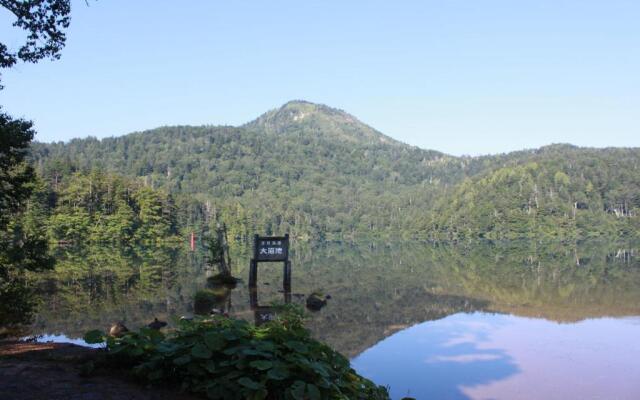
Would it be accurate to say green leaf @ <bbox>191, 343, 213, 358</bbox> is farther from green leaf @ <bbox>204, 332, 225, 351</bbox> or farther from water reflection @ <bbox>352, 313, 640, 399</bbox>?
water reflection @ <bbox>352, 313, 640, 399</bbox>

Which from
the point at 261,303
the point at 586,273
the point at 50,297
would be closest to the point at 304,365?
the point at 261,303

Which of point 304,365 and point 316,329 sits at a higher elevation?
point 304,365

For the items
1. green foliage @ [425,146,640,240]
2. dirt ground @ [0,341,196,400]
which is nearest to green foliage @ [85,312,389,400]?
dirt ground @ [0,341,196,400]

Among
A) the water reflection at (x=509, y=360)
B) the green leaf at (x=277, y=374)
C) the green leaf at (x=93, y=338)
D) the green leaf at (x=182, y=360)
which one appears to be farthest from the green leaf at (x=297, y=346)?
the water reflection at (x=509, y=360)

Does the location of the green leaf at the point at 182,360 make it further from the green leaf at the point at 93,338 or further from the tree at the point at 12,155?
the tree at the point at 12,155

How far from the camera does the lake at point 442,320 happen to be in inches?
559

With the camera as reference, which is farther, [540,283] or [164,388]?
[540,283]

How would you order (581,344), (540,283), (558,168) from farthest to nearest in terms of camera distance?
(558,168) < (540,283) < (581,344)

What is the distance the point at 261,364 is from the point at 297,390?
515 mm

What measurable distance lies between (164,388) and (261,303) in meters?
16.4

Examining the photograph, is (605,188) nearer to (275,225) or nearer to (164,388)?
(275,225)

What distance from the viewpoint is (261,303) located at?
2327cm

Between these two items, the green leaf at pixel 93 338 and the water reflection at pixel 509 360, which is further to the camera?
the water reflection at pixel 509 360

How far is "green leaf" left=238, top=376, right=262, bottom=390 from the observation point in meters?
6.19
